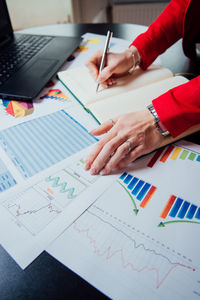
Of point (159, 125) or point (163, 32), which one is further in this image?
point (163, 32)

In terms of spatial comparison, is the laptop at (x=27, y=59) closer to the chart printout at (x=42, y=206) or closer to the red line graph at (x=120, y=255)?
the chart printout at (x=42, y=206)

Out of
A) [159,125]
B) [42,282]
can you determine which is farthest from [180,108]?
[42,282]

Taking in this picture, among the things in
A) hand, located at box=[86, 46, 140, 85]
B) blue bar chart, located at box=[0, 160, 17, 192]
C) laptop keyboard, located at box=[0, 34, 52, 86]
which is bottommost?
blue bar chart, located at box=[0, 160, 17, 192]

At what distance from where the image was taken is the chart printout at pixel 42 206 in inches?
13.3

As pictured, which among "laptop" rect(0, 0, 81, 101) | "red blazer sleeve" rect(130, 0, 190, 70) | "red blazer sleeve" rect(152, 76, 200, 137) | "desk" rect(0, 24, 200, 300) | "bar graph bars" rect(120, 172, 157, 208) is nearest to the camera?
"desk" rect(0, 24, 200, 300)

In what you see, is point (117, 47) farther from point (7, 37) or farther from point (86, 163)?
point (86, 163)

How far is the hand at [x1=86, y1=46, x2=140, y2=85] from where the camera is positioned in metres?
0.69

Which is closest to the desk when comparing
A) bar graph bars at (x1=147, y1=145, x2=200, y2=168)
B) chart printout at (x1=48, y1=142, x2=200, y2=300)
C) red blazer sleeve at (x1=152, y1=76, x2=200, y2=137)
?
chart printout at (x1=48, y1=142, x2=200, y2=300)

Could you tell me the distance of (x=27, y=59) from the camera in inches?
31.2

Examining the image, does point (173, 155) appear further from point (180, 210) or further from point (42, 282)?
point (42, 282)

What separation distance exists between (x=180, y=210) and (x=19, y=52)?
2.62 ft

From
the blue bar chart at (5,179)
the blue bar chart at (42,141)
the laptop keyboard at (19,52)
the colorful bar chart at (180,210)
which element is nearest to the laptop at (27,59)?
the laptop keyboard at (19,52)

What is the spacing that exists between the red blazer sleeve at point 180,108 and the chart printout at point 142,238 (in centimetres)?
11

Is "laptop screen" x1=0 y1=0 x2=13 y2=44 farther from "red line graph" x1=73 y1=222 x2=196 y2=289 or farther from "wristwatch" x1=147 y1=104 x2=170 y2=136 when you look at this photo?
"red line graph" x1=73 y1=222 x2=196 y2=289
